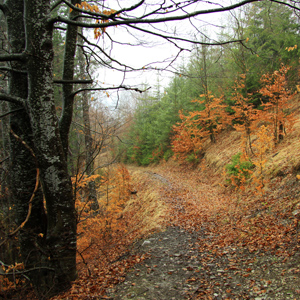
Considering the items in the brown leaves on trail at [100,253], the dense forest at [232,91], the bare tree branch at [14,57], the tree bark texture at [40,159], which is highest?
the dense forest at [232,91]

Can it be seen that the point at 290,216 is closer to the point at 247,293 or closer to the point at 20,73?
the point at 247,293

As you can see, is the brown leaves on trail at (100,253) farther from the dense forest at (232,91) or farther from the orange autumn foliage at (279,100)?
the orange autumn foliage at (279,100)

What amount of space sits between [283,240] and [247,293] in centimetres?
138

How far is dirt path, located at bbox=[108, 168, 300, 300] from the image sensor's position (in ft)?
8.96

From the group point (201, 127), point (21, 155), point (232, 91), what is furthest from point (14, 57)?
point (201, 127)

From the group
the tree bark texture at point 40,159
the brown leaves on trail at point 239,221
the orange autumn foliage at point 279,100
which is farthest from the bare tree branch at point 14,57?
the orange autumn foliage at point 279,100

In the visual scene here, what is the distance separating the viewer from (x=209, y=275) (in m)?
3.37

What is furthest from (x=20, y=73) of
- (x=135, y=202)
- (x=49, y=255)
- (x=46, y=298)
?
(x=135, y=202)

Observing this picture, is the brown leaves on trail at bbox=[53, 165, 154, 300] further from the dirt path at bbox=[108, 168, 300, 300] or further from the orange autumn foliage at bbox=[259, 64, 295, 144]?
the orange autumn foliage at bbox=[259, 64, 295, 144]

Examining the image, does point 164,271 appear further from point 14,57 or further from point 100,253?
point 14,57

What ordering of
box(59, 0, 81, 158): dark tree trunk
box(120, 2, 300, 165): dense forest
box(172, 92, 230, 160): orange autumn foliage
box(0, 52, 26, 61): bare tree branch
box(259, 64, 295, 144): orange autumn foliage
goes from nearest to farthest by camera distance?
box(0, 52, 26, 61): bare tree branch → box(59, 0, 81, 158): dark tree trunk → box(259, 64, 295, 144): orange autumn foliage → box(120, 2, 300, 165): dense forest → box(172, 92, 230, 160): orange autumn foliage

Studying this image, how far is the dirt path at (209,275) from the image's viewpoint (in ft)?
8.96

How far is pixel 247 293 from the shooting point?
2730mm

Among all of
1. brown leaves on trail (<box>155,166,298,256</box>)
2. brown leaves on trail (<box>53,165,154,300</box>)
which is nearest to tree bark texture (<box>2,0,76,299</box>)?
brown leaves on trail (<box>53,165,154,300</box>)
